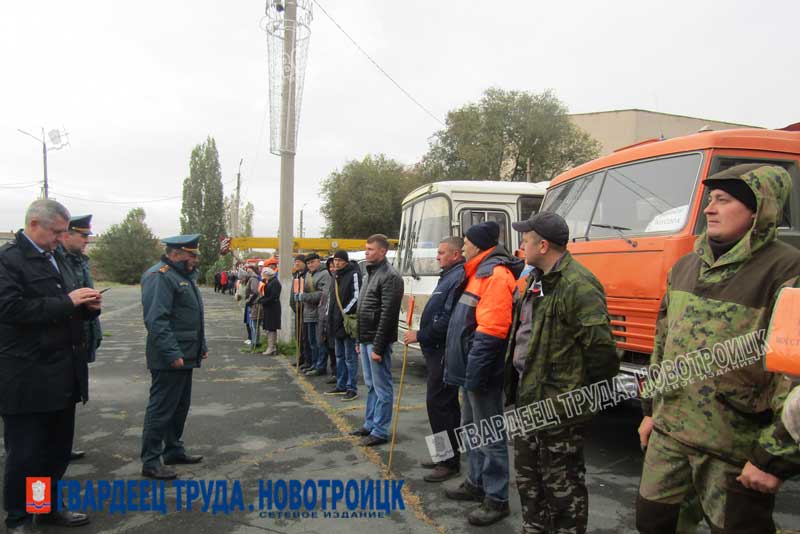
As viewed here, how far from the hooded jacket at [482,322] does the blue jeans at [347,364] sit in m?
3.29

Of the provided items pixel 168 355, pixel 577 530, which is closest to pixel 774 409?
pixel 577 530

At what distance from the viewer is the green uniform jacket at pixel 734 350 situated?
2002mm

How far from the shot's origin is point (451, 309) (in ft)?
13.3

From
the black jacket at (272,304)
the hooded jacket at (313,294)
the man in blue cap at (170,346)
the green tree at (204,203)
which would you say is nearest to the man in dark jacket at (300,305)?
the hooded jacket at (313,294)

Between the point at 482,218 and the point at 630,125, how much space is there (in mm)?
27916

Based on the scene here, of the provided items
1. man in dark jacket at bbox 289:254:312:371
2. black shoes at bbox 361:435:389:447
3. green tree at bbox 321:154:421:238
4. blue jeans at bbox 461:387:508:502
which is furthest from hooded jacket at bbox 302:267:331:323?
green tree at bbox 321:154:421:238

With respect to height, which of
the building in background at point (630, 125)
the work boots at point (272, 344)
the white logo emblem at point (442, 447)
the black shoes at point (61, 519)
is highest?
the building in background at point (630, 125)

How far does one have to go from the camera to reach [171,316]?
14.5ft

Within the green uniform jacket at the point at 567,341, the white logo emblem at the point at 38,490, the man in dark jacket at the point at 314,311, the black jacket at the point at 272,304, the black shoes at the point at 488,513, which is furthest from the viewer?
the black jacket at the point at 272,304

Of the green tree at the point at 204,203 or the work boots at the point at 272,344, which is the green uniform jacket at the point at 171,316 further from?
the green tree at the point at 204,203

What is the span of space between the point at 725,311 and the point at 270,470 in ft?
12.4

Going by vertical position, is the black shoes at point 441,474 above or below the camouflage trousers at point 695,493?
below

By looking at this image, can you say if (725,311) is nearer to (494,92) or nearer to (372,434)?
(372,434)

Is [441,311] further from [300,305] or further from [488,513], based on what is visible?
[300,305]
